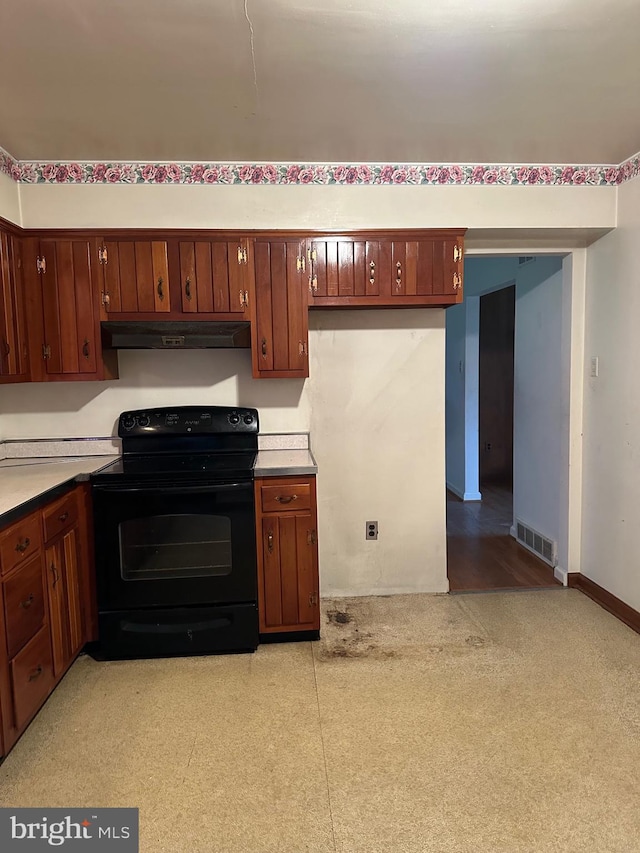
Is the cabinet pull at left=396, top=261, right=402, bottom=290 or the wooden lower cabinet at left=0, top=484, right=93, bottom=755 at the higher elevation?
the cabinet pull at left=396, top=261, right=402, bottom=290

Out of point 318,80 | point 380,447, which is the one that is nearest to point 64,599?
point 380,447

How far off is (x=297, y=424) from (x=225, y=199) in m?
1.27

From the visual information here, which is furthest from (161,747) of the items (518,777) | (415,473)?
(415,473)

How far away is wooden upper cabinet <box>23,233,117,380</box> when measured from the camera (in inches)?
107

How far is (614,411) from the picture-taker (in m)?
2.97

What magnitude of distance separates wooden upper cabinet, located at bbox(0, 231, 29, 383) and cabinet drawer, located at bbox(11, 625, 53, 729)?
122 centimetres

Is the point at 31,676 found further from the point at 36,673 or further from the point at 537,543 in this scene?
the point at 537,543

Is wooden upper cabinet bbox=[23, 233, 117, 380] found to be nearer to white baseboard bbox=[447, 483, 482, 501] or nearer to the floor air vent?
the floor air vent

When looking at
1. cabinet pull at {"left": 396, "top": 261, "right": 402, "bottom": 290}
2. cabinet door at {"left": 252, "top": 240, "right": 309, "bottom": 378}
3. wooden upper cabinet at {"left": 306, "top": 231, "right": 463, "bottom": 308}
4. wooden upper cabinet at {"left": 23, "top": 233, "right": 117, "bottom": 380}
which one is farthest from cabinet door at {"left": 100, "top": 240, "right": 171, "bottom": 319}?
cabinet pull at {"left": 396, "top": 261, "right": 402, "bottom": 290}

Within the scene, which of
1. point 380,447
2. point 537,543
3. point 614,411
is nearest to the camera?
point 614,411

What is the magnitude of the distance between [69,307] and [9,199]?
1.88ft

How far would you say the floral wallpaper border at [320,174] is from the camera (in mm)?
2742

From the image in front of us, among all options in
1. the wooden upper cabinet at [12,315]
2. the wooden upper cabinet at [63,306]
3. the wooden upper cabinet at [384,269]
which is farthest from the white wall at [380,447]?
the wooden upper cabinet at [12,315]

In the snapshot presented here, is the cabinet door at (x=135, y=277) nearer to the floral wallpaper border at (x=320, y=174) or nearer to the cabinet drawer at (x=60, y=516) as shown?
the floral wallpaper border at (x=320, y=174)
